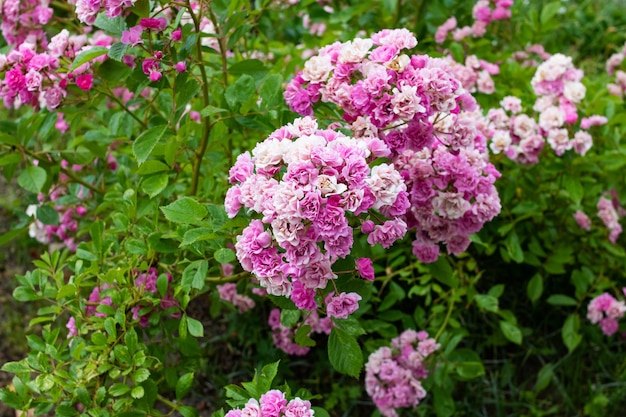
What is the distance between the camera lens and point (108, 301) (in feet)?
5.63

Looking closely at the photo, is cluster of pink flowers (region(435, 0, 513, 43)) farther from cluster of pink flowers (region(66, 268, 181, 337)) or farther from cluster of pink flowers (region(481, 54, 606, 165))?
cluster of pink flowers (region(66, 268, 181, 337))

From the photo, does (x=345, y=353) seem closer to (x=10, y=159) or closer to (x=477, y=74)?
(x=10, y=159)

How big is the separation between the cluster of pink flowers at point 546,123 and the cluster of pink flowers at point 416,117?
16.7 inches

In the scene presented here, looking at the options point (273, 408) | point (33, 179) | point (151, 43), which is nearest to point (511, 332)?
point (273, 408)

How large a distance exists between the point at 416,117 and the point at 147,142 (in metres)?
0.64

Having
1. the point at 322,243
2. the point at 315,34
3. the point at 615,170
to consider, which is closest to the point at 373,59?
the point at 322,243

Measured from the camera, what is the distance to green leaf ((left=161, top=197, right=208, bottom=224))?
1392 mm

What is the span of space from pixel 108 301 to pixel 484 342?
56.8 inches

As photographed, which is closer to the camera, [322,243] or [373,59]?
[322,243]

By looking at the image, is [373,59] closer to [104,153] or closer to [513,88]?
[104,153]

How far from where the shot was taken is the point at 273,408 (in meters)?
1.28

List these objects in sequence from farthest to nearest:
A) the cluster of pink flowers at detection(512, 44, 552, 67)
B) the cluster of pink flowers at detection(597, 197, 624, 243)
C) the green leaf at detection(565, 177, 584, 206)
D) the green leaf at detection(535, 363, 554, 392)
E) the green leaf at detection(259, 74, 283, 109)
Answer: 1. the cluster of pink flowers at detection(512, 44, 552, 67)
2. the green leaf at detection(535, 363, 554, 392)
3. the cluster of pink flowers at detection(597, 197, 624, 243)
4. the green leaf at detection(565, 177, 584, 206)
5. the green leaf at detection(259, 74, 283, 109)

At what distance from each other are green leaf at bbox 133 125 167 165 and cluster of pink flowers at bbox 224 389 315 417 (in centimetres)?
62

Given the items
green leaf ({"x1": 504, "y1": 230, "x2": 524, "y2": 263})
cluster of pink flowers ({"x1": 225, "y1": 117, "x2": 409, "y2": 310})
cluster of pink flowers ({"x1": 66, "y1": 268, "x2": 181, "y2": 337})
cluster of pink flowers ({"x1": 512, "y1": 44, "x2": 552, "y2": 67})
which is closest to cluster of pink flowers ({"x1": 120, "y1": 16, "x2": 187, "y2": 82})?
cluster of pink flowers ({"x1": 225, "y1": 117, "x2": 409, "y2": 310})
